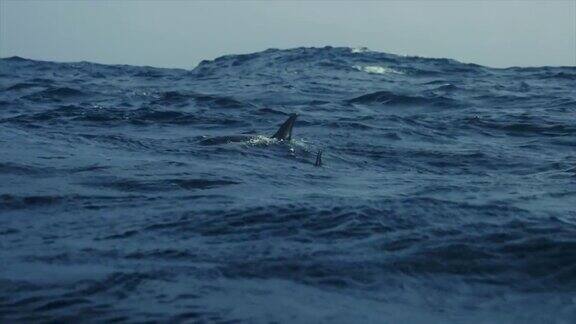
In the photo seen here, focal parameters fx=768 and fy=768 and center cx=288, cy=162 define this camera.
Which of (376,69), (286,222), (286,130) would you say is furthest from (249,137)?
(376,69)

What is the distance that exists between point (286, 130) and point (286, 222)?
5186mm

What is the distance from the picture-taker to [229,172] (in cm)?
929

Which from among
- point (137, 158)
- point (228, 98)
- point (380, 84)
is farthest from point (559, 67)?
point (137, 158)

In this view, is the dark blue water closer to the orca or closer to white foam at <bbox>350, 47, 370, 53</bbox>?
the orca

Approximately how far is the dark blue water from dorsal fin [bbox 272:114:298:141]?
0.66ft

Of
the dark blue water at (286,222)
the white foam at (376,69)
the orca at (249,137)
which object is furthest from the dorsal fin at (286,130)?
the white foam at (376,69)

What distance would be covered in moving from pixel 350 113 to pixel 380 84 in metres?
8.51

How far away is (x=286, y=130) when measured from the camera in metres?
11.8

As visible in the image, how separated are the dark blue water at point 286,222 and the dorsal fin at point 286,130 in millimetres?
200

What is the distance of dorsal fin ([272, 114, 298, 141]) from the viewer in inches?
462

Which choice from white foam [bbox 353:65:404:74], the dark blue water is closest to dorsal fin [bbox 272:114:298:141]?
the dark blue water

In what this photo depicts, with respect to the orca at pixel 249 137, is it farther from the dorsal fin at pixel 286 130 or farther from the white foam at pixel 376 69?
the white foam at pixel 376 69

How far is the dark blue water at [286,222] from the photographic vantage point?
4758mm

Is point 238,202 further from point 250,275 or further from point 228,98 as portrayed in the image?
point 228,98
